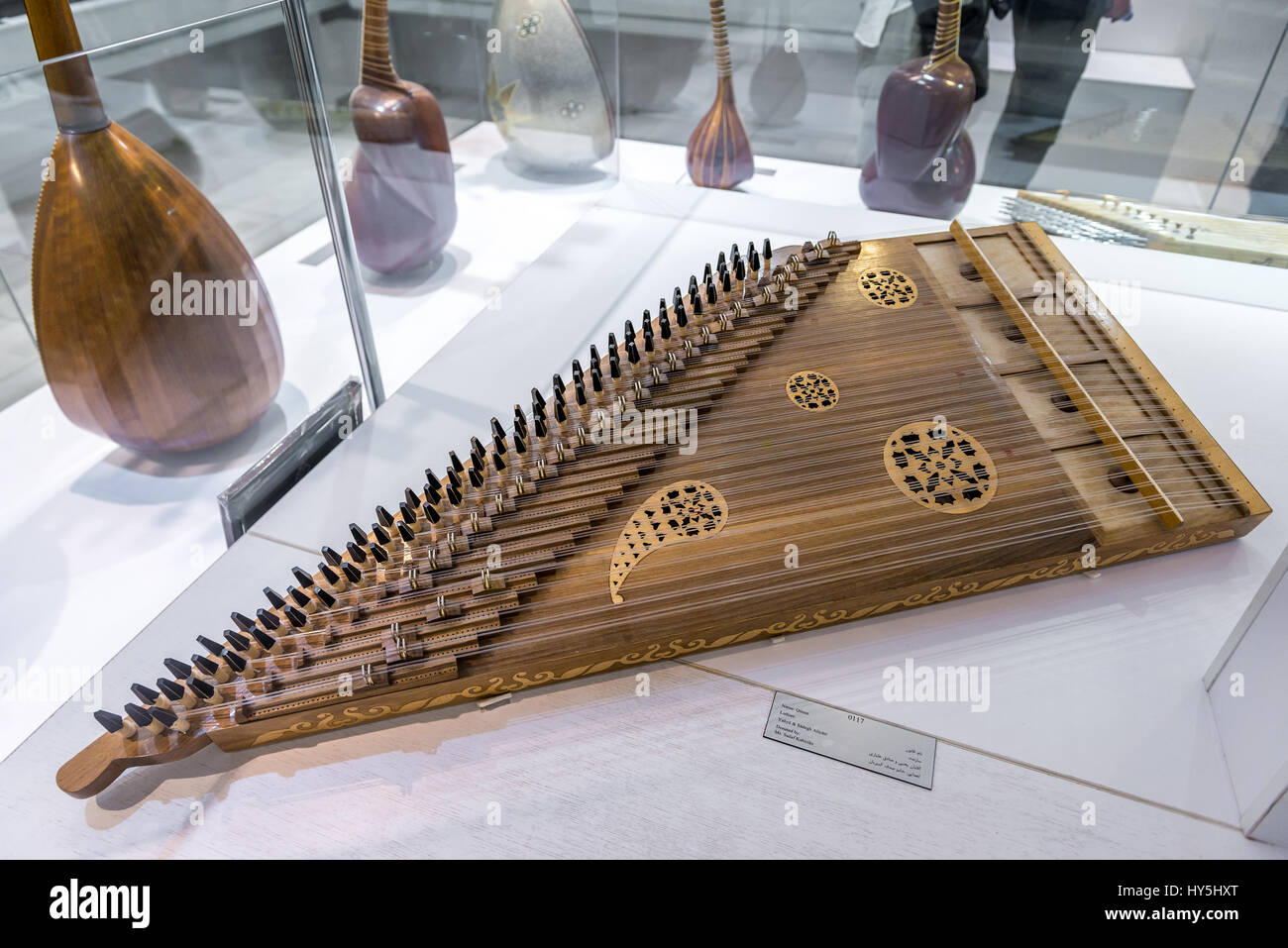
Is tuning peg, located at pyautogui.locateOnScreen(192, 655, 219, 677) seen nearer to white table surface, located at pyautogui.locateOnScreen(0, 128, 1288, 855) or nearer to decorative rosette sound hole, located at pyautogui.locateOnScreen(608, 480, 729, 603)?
white table surface, located at pyautogui.locateOnScreen(0, 128, 1288, 855)

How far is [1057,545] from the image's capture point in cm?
127

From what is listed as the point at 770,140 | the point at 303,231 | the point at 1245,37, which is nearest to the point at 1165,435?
the point at 303,231

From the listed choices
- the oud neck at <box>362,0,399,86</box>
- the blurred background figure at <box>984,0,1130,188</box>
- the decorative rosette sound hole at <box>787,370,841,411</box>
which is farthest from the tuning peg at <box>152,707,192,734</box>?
the blurred background figure at <box>984,0,1130,188</box>

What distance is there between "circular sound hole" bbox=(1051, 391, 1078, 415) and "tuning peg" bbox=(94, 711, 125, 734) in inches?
57.4

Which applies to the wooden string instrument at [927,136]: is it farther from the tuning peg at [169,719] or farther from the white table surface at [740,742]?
the tuning peg at [169,719]

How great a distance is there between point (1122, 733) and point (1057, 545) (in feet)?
0.89

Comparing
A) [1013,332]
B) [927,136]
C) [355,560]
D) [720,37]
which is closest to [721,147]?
[720,37]

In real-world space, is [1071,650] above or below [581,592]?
below

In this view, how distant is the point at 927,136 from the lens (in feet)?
8.41

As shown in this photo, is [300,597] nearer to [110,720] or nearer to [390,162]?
[110,720]

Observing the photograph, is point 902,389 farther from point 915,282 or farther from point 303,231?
point 303,231

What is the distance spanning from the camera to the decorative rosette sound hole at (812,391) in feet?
4.72

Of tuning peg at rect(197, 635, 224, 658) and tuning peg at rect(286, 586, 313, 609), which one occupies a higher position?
tuning peg at rect(197, 635, 224, 658)

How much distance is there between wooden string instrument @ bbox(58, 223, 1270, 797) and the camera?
109cm
